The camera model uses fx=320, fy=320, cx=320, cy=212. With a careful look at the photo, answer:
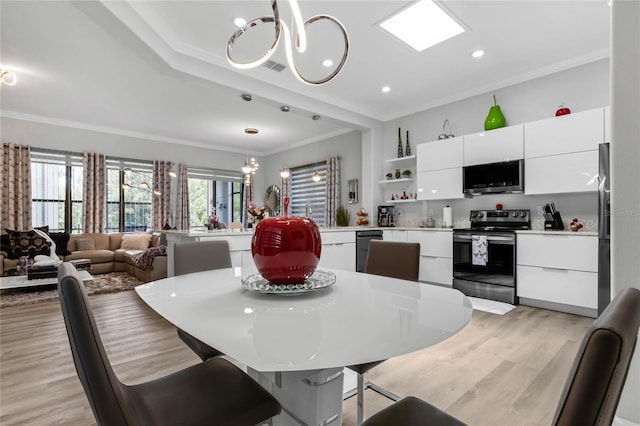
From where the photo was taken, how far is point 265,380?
1.24 meters

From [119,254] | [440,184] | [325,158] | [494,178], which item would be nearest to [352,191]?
[325,158]

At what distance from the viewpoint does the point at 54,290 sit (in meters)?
4.62

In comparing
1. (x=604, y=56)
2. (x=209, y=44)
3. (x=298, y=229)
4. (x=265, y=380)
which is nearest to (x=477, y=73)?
(x=604, y=56)

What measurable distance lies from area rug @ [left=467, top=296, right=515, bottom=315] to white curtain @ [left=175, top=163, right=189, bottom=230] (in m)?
6.18

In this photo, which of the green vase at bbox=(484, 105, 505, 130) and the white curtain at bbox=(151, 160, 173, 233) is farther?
the white curtain at bbox=(151, 160, 173, 233)

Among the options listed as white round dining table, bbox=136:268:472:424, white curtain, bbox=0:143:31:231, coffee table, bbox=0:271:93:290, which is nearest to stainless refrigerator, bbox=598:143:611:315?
white round dining table, bbox=136:268:472:424

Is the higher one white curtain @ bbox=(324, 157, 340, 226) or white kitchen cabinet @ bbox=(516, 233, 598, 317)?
white curtain @ bbox=(324, 157, 340, 226)

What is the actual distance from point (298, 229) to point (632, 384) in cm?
182

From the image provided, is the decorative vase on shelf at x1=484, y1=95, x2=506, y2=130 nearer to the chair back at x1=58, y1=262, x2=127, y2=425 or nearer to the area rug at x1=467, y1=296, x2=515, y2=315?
A: the area rug at x1=467, y1=296, x2=515, y2=315

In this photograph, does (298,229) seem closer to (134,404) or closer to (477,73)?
(134,404)

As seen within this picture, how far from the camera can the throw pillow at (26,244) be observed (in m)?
5.10

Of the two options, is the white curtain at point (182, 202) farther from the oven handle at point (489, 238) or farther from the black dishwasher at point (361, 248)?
the oven handle at point (489, 238)

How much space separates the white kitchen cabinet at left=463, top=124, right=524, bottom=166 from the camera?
12.5ft

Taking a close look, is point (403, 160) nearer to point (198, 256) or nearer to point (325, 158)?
point (325, 158)
